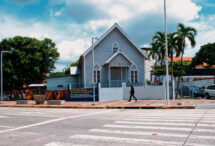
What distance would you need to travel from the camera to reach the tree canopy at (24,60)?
37312mm

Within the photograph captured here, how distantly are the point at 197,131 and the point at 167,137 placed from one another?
1387 mm

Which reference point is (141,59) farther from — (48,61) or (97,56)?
(48,61)

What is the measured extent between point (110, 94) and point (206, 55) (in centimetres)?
3750

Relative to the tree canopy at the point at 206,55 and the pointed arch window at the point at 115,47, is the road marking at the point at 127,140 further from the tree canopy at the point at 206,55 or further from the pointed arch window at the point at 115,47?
the tree canopy at the point at 206,55

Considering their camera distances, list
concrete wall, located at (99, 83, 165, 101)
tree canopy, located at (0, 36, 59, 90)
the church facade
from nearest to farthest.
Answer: concrete wall, located at (99, 83, 165, 101), the church facade, tree canopy, located at (0, 36, 59, 90)

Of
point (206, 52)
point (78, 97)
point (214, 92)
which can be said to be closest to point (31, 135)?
point (78, 97)

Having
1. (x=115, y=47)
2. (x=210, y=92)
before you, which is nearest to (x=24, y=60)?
(x=115, y=47)

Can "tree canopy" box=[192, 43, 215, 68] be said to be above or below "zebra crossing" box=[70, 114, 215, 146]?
above

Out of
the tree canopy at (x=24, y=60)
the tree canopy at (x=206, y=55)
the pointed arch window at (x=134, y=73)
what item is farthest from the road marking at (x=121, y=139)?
the tree canopy at (x=206, y=55)

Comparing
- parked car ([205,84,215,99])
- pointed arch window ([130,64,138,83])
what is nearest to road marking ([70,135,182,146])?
parked car ([205,84,215,99])

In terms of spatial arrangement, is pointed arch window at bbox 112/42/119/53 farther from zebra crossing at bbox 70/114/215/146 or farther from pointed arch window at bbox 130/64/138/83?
zebra crossing at bbox 70/114/215/146

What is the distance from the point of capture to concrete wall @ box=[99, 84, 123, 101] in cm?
2564

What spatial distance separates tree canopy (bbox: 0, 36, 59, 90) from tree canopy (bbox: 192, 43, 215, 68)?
35.2 m

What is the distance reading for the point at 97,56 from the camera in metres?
29.7
